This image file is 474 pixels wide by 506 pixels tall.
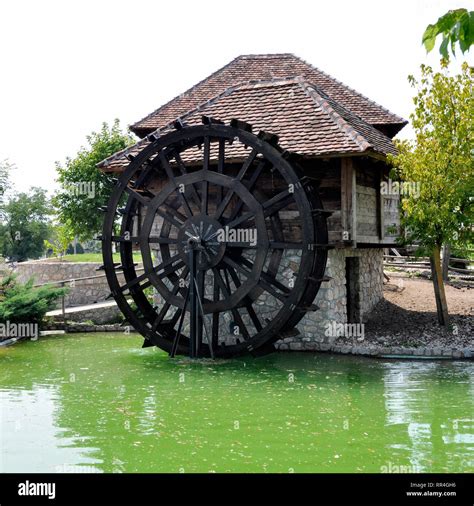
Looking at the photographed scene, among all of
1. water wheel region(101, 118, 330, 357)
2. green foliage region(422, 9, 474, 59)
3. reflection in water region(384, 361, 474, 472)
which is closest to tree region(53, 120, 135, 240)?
water wheel region(101, 118, 330, 357)

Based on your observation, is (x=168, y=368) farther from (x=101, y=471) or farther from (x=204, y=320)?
(x=101, y=471)

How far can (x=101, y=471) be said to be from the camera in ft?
20.2

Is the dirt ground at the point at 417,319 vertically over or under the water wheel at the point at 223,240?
under

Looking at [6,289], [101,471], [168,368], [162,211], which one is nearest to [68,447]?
[101,471]

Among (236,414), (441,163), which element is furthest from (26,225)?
(236,414)

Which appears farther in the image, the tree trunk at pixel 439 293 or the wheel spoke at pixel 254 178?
the tree trunk at pixel 439 293

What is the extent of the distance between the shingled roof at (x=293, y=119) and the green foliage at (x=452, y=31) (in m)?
8.86

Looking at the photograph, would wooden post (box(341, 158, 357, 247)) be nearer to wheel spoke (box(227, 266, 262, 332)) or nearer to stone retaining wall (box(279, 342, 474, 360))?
stone retaining wall (box(279, 342, 474, 360))

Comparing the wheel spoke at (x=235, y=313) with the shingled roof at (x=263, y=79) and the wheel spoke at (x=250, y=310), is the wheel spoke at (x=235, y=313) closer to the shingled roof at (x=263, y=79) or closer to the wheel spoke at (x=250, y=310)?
the wheel spoke at (x=250, y=310)

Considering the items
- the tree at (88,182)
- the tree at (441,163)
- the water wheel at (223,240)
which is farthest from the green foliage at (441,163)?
the tree at (88,182)

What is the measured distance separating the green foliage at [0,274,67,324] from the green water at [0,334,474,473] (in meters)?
2.62

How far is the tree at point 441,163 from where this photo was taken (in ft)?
42.0
